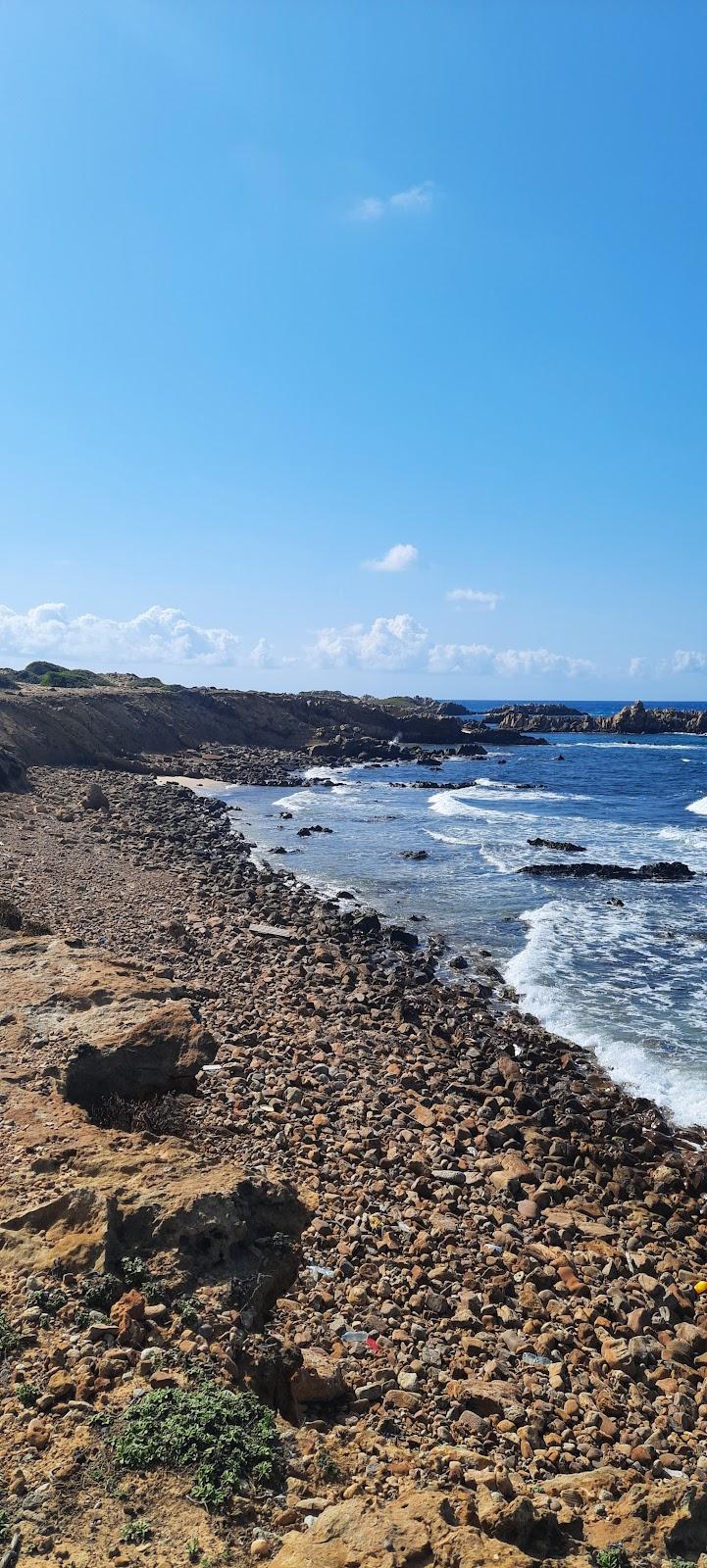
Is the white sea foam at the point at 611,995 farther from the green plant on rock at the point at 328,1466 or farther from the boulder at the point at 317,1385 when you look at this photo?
the green plant on rock at the point at 328,1466

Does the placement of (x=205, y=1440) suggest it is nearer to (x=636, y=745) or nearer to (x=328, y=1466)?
(x=328, y=1466)

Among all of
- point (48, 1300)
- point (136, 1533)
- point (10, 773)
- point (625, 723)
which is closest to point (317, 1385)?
point (136, 1533)

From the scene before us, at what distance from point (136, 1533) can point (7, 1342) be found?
1.65 m

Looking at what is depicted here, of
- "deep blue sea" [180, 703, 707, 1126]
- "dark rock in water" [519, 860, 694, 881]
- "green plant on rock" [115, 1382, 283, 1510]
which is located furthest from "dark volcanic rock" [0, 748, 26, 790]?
"green plant on rock" [115, 1382, 283, 1510]

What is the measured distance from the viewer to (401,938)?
2122 centimetres

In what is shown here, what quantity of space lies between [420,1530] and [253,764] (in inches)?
2369

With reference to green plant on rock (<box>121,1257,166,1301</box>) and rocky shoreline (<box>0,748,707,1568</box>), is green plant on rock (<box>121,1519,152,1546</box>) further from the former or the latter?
green plant on rock (<box>121,1257,166,1301</box>)

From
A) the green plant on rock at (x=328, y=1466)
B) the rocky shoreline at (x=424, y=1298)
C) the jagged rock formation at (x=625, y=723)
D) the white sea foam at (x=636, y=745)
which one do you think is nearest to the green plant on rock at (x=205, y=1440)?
the rocky shoreline at (x=424, y=1298)

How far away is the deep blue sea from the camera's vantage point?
15906mm

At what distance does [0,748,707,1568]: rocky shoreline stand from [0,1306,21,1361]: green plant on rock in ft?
0.22

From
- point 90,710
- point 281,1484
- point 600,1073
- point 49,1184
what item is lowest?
point 600,1073

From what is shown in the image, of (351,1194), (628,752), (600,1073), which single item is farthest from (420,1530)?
(628,752)

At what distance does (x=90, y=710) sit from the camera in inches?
2181

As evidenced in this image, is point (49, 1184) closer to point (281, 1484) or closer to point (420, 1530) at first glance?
point (281, 1484)
